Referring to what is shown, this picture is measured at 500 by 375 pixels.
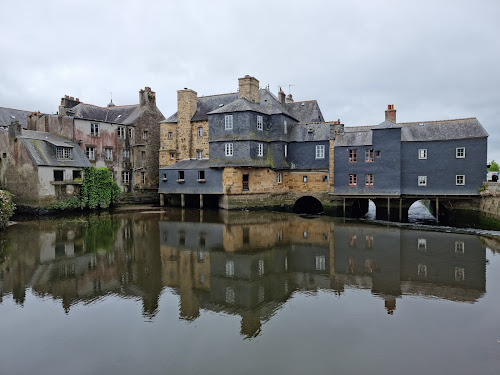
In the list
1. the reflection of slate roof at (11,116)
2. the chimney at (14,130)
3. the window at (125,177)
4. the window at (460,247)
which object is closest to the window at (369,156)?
the window at (460,247)

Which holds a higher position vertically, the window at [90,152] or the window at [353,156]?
the window at [90,152]

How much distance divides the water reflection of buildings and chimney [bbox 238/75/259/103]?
1567cm

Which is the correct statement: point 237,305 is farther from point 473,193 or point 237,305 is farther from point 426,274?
point 473,193

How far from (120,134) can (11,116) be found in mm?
12665

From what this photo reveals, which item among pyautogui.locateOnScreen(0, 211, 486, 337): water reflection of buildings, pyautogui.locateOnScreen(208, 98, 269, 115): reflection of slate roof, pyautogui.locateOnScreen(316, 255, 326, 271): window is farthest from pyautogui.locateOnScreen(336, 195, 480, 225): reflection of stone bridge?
pyautogui.locateOnScreen(316, 255, 326, 271): window

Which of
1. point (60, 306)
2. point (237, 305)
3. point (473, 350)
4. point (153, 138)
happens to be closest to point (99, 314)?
point (60, 306)

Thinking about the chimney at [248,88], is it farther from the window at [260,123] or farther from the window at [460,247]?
the window at [460,247]

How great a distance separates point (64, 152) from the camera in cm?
3108

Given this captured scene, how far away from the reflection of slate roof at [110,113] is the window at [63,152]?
664 centimetres

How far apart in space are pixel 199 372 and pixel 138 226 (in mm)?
17822

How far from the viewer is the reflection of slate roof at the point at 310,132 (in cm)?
3275

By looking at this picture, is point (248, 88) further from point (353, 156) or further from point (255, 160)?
point (353, 156)

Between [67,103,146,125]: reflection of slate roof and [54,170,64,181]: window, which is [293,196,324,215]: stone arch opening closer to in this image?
[67,103,146,125]: reflection of slate roof

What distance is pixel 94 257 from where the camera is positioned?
1542 centimetres
